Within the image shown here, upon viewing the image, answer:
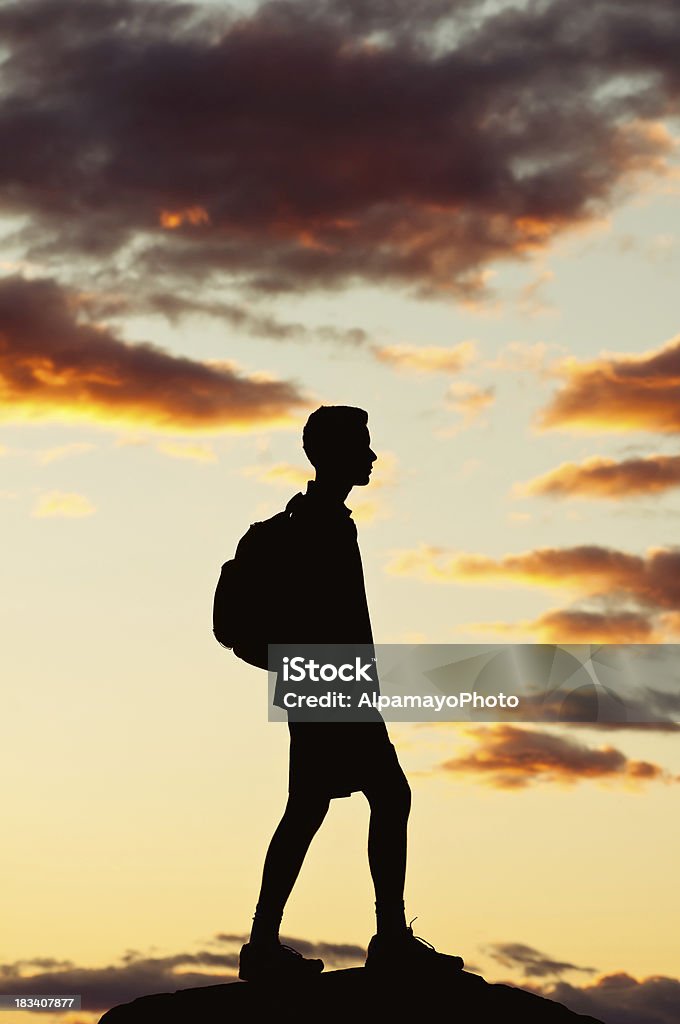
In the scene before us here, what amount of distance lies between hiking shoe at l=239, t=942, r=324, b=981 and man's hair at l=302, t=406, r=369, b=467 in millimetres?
3481

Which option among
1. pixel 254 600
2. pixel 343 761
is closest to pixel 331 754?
pixel 343 761

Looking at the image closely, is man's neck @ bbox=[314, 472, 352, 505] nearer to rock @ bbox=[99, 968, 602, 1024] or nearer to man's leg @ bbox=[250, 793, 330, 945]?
man's leg @ bbox=[250, 793, 330, 945]

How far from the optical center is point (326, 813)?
10.3 meters

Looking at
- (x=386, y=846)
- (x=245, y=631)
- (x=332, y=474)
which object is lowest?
(x=386, y=846)

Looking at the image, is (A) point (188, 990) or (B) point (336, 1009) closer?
(B) point (336, 1009)

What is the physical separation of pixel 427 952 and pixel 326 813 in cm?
124

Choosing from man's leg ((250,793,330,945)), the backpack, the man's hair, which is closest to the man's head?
the man's hair

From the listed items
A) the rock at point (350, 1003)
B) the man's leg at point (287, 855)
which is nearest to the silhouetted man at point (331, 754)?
the man's leg at point (287, 855)

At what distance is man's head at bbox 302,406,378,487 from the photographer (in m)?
10.4

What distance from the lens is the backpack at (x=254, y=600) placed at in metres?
10.4

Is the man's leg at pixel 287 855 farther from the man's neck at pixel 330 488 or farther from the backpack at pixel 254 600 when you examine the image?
the man's neck at pixel 330 488

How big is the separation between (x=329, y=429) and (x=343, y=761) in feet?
7.77

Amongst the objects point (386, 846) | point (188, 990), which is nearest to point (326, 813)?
point (386, 846)

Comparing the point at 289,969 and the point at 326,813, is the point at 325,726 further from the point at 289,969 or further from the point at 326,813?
the point at 289,969
